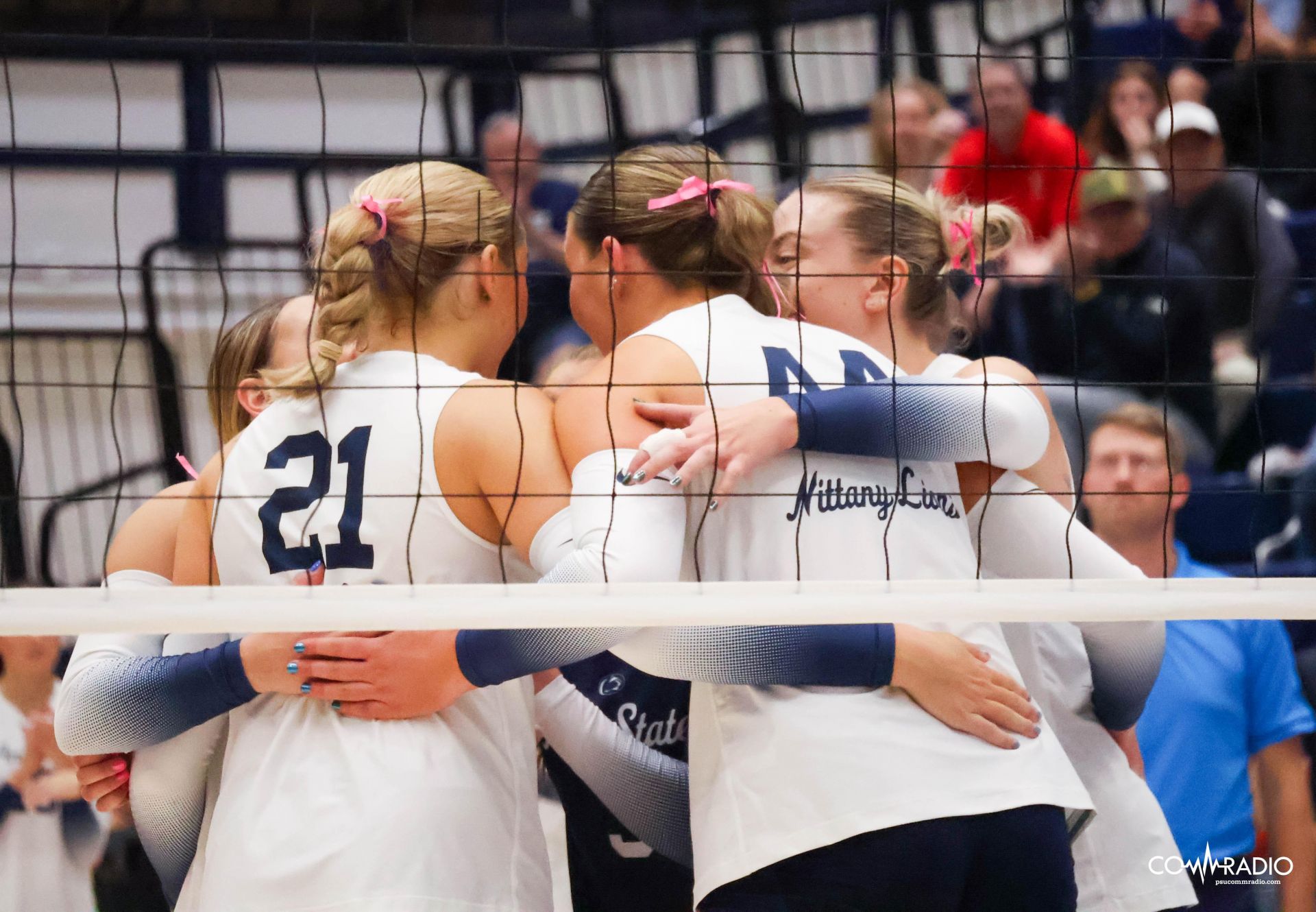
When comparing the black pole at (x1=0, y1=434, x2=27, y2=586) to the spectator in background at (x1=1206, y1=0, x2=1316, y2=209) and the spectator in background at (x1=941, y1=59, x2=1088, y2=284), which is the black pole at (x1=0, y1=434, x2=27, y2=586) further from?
the spectator in background at (x1=1206, y1=0, x2=1316, y2=209)


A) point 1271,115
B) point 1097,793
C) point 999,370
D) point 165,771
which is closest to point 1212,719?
point 1097,793

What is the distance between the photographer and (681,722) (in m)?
2.12

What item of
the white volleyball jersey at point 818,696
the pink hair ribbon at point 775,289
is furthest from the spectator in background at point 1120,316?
the white volleyball jersey at point 818,696

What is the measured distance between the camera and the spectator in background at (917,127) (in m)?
4.09

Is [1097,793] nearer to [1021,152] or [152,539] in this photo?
[152,539]

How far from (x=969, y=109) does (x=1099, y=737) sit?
342 cm

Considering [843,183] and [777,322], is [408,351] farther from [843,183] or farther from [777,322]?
[843,183]

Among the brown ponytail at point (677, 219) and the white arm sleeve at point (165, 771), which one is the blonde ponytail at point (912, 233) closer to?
the brown ponytail at point (677, 219)

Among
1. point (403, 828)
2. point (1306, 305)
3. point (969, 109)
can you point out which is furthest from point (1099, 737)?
point (969, 109)

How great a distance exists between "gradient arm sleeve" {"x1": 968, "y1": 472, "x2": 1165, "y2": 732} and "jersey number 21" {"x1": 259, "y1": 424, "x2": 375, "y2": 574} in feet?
2.81

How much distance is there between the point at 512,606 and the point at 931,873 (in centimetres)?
61

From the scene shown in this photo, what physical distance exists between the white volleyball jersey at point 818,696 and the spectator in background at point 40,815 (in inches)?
76.0

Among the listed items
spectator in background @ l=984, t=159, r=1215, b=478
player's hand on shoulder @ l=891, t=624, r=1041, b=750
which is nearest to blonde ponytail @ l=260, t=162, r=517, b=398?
player's hand on shoulder @ l=891, t=624, r=1041, b=750

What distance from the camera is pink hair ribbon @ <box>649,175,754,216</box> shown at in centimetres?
192
